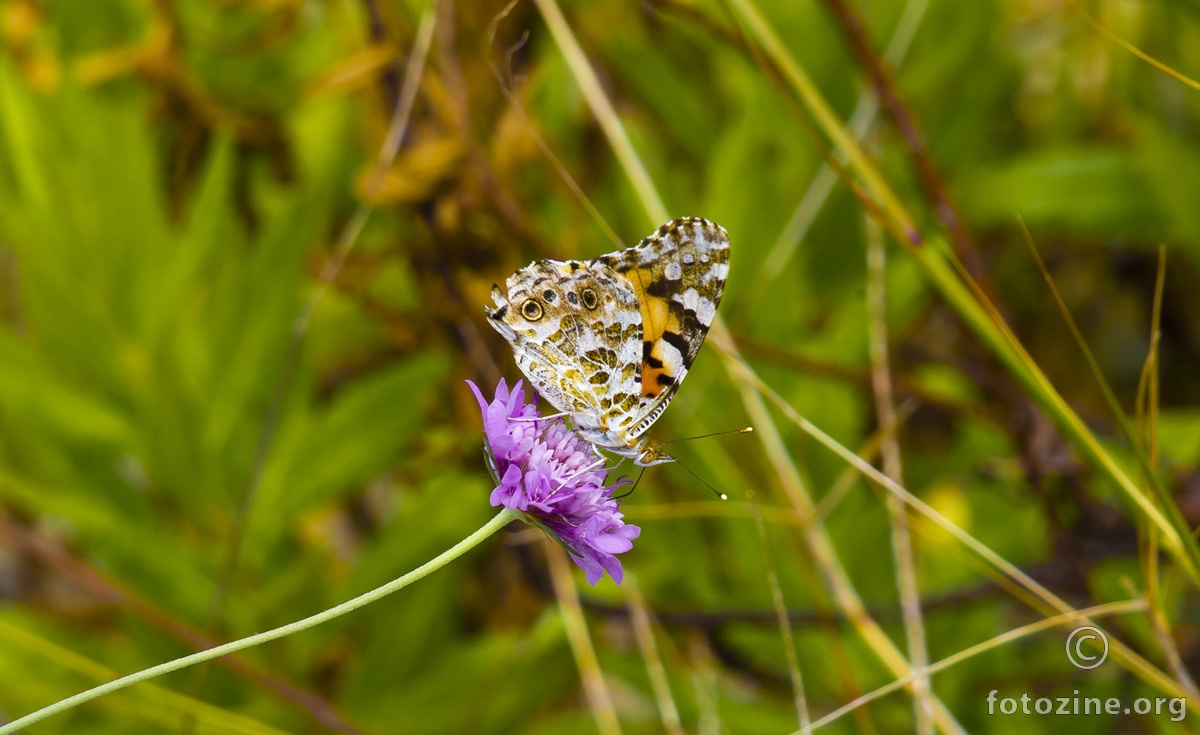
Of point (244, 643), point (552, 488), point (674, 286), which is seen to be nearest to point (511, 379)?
point (674, 286)

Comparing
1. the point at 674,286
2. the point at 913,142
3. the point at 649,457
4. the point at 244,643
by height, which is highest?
the point at 913,142

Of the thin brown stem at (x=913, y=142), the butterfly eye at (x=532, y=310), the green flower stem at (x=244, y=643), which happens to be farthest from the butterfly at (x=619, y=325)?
the thin brown stem at (x=913, y=142)

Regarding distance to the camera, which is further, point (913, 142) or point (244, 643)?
point (913, 142)

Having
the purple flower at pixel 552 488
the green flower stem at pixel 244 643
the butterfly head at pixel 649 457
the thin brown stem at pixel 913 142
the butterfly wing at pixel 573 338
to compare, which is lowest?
the green flower stem at pixel 244 643

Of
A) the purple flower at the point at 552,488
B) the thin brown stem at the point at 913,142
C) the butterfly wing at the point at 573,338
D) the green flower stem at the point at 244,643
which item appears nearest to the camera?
the green flower stem at the point at 244,643

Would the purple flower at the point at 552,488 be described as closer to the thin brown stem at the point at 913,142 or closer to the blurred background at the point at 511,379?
the blurred background at the point at 511,379

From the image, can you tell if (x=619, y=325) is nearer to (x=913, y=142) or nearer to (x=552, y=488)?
(x=552, y=488)
